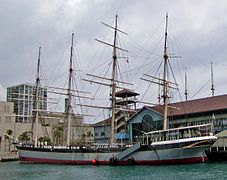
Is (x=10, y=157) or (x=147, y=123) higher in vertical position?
(x=147, y=123)

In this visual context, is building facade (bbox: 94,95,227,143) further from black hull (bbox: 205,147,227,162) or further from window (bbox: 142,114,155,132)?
black hull (bbox: 205,147,227,162)

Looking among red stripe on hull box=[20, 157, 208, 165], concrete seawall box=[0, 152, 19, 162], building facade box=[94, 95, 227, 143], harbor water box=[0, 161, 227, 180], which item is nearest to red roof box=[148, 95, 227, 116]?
building facade box=[94, 95, 227, 143]

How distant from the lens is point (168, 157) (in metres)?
43.9

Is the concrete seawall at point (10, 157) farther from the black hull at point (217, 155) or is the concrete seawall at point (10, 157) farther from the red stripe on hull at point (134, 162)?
the black hull at point (217, 155)

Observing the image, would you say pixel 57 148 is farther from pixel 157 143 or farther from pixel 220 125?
pixel 220 125

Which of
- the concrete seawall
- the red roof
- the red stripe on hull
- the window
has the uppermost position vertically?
the red roof

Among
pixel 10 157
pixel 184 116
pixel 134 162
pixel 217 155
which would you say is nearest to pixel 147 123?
pixel 184 116

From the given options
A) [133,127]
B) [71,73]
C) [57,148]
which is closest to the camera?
[57,148]

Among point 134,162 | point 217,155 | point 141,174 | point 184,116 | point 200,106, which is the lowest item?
point 134,162

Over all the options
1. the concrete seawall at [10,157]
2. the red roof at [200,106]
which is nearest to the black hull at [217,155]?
the red roof at [200,106]

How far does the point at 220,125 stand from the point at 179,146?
1647cm

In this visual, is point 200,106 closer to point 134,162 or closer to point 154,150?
point 154,150

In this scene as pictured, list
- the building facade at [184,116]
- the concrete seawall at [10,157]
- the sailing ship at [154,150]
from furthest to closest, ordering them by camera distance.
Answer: the concrete seawall at [10,157] → the building facade at [184,116] → the sailing ship at [154,150]

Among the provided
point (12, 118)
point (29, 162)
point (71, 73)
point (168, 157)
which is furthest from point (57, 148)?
point (12, 118)
